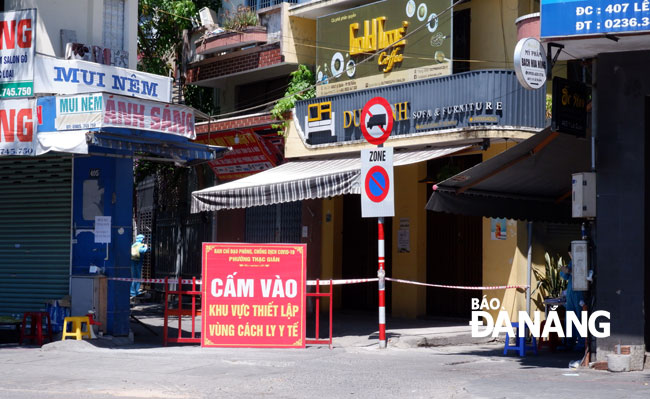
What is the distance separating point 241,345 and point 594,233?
5.39 meters

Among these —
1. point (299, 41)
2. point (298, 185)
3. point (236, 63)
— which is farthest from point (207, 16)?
point (298, 185)

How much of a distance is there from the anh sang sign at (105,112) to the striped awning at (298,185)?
7.86 feet

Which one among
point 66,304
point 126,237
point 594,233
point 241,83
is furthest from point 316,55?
point 594,233

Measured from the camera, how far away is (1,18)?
593 inches

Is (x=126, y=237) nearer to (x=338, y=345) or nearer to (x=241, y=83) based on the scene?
(x=338, y=345)

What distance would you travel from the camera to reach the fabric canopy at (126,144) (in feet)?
45.2

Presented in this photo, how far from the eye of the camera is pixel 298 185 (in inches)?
624

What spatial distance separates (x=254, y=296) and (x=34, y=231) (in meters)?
4.87

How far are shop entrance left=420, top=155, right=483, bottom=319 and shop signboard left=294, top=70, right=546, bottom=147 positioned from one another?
145 centimetres

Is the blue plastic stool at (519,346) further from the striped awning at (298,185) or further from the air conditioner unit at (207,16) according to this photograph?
the air conditioner unit at (207,16)

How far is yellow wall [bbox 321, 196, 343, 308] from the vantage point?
20.9 metres

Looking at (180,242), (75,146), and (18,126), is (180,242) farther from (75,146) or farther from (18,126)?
(75,146)

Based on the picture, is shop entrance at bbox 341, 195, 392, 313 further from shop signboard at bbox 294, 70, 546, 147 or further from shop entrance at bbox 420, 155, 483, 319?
shop signboard at bbox 294, 70, 546, 147

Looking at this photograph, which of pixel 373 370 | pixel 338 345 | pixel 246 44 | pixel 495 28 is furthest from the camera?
pixel 246 44
